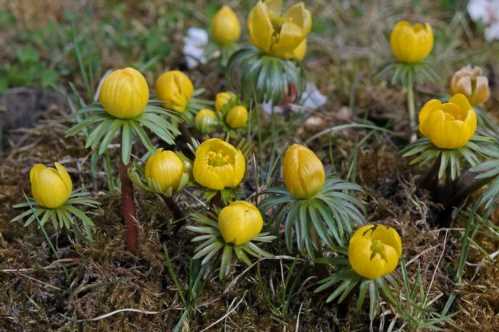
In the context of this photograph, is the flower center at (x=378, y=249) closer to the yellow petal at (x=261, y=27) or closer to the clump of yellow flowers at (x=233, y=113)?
the clump of yellow flowers at (x=233, y=113)

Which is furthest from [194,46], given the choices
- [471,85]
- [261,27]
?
[471,85]

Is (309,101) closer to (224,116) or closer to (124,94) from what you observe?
(224,116)

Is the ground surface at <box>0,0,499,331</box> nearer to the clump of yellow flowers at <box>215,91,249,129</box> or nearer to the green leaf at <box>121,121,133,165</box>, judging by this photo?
the clump of yellow flowers at <box>215,91,249,129</box>

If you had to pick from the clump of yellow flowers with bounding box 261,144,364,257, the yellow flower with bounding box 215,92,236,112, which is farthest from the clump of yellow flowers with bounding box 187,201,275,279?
the yellow flower with bounding box 215,92,236,112

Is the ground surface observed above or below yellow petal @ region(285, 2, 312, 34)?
below

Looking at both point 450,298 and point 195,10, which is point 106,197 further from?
point 195,10

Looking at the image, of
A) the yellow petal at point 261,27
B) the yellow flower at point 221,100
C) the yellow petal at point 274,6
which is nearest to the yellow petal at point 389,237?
the yellow flower at point 221,100

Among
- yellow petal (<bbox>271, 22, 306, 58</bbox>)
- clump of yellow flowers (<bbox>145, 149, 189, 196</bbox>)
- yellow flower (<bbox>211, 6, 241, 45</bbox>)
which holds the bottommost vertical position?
clump of yellow flowers (<bbox>145, 149, 189, 196</bbox>)
